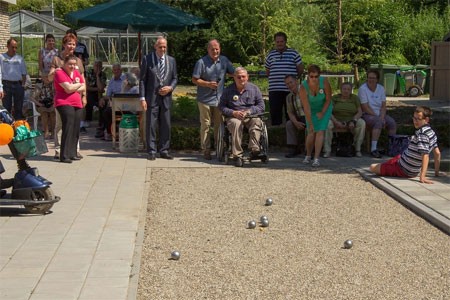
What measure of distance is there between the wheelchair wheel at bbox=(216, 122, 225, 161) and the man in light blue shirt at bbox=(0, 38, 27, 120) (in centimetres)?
473

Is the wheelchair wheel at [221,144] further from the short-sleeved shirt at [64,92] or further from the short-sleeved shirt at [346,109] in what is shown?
the short-sleeved shirt at [64,92]

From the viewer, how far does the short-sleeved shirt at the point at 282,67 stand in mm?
13164

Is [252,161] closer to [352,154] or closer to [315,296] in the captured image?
[352,154]

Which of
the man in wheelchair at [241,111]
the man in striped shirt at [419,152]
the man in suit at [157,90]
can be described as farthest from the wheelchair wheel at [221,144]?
the man in striped shirt at [419,152]

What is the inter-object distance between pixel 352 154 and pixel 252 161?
173 cm

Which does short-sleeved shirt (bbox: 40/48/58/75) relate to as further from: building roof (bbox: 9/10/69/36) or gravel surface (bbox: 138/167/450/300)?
building roof (bbox: 9/10/69/36)

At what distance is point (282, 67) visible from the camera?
13172 mm

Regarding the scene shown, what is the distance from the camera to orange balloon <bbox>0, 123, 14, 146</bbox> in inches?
297

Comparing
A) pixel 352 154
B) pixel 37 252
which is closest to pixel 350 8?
pixel 352 154

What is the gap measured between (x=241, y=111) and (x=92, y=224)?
438 cm

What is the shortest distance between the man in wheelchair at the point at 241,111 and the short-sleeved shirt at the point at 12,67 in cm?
483

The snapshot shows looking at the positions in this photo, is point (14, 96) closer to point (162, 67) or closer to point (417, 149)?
point (162, 67)

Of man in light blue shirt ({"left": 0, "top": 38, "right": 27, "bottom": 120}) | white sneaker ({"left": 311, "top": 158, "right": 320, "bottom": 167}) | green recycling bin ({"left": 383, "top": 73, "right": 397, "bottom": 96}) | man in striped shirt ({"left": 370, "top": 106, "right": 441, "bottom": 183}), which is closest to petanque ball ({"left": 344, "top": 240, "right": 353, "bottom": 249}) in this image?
man in striped shirt ({"left": 370, "top": 106, "right": 441, "bottom": 183})

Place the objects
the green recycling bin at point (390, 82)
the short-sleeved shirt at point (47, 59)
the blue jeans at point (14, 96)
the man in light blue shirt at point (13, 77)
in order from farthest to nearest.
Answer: the green recycling bin at point (390, 82)
the blue jeans at point (14, 96)
the man in light blue shirt at point (13, 77)
the short-sleeved shirt at point (47, 59)
